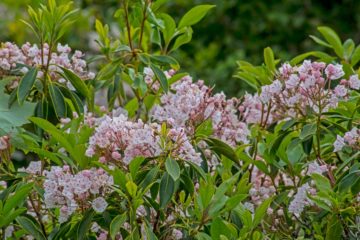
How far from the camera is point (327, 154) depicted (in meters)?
2.42

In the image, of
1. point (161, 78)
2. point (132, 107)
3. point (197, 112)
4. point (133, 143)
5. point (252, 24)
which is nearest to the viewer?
point (133, 143)

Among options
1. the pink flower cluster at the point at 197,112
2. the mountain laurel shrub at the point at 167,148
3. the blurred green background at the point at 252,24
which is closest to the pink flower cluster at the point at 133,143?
the mountain laurel shrub at the point at 167,148

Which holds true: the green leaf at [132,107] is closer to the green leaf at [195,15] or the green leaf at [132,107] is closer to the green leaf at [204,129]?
the green leaf at [195,15]

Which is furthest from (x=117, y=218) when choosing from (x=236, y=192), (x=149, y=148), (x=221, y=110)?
(x=221, y=110)

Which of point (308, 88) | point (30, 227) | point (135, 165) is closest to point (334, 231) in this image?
point (308, 88)

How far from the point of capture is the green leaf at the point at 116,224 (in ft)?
6.15

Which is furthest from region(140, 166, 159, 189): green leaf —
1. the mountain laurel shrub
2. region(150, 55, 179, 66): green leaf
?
region(150, 55, 179, 66): green leaf

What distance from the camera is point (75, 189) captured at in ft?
6.50

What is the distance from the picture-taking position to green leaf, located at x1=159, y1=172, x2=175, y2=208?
1.95 meters

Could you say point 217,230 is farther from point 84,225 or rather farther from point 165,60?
point 165,60

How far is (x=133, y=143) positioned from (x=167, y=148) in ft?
0.26

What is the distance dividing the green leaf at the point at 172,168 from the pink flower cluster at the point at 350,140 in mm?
446

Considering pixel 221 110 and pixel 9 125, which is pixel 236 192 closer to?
pixel 221 110

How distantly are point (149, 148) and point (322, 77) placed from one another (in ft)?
1.59
